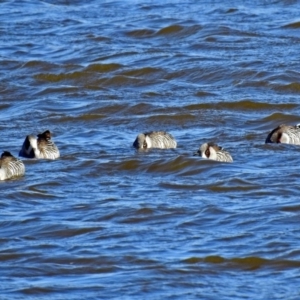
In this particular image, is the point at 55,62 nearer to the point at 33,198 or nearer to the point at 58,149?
the point at 58,149

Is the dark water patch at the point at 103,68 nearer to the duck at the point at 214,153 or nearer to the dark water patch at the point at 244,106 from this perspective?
the dark water patch at the point at 244,106

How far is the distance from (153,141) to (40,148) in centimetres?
141

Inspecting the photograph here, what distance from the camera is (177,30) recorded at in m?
22.5

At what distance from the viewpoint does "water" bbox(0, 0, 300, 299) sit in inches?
397

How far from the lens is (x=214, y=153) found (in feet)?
45.1

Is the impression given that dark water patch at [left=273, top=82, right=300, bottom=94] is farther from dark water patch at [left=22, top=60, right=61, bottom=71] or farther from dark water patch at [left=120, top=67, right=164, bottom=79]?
dark water patch at [left=22, top=60, right=61, bottom=71]

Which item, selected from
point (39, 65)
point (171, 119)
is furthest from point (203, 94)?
point (39, 65)

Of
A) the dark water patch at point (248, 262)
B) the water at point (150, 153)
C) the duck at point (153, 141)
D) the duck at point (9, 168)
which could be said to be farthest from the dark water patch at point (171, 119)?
the dark water patch at point (248, 262)

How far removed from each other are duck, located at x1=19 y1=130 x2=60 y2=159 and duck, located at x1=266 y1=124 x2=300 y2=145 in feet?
8.44

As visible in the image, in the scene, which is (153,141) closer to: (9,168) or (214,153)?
(214,153)

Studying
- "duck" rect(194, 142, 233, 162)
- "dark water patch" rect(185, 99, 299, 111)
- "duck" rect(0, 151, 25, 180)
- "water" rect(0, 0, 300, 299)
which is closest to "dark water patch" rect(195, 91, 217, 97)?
"water" rect(0, 0, 300, 299)

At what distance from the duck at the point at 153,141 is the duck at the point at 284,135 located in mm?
1180

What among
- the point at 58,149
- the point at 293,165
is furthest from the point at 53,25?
the point at 293,165

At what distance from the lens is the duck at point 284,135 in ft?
48.1
